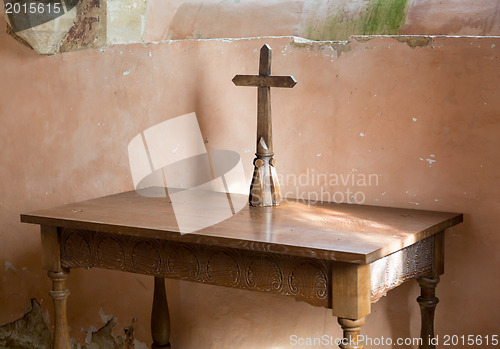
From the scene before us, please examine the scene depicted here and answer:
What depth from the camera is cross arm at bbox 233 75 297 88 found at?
102 inches

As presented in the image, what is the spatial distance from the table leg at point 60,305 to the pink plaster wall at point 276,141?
0.68 metres

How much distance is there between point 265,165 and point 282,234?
500 millimetres

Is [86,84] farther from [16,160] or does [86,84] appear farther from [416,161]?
[416,161]

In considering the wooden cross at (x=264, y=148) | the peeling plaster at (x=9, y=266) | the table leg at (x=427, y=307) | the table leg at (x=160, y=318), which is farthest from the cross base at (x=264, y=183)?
the peeling plaster at (x=9, y=266)

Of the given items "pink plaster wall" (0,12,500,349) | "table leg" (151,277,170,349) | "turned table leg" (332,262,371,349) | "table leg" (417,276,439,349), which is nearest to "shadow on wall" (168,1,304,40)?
"pink plaster wall" (0,12,500,349)

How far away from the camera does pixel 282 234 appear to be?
2.20m

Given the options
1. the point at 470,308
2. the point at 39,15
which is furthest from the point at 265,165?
the point at 39,15

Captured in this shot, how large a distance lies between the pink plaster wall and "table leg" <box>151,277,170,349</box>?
4.2 inches

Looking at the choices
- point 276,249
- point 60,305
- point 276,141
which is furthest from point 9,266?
point 276,249

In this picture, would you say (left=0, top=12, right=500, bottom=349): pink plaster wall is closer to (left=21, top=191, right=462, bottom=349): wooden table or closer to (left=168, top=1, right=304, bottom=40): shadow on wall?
(left=21, top=191, right=462, bottom=349): wooden table

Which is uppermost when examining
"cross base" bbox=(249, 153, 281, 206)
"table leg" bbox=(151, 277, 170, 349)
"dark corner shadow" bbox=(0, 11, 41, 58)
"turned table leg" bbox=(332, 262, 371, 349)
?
"dark corner shadow" bbox=(0, 11, 41, 58)

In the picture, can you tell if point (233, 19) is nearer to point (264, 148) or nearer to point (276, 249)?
point (264, 148)

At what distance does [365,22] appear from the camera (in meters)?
2.94

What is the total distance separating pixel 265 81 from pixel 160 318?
3.90 feet
